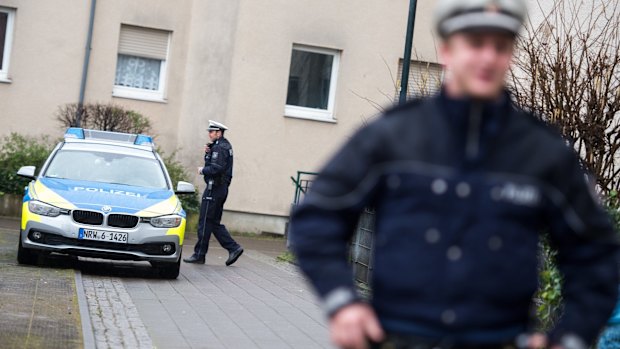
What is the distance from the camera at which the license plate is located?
14.5 meters

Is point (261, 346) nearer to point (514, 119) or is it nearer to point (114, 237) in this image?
point (114, 237)

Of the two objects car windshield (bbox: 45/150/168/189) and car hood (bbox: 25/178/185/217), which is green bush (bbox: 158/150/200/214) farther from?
car hood (bbox: 25/178/185/217)

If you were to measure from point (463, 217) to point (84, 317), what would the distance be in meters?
7.82

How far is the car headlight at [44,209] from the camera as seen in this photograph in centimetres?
1462

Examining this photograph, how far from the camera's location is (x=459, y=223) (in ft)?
11.4

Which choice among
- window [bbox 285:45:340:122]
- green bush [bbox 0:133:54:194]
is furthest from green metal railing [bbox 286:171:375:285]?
window [bbox 285:45:340:122]

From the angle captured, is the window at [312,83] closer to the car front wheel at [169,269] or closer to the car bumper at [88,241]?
the car front wheel at [169,269]

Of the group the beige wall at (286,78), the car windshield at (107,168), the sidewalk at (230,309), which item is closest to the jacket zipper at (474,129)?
the sidewalk at (230,309)

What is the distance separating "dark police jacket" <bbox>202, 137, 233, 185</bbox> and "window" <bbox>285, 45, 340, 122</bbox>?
25.6ft

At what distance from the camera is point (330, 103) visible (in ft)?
85.1

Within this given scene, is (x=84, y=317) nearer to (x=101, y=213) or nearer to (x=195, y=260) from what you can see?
(x=101, y=213)

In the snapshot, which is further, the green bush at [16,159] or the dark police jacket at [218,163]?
the green bush at [16,159]

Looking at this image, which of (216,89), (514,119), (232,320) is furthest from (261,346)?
(216,89)

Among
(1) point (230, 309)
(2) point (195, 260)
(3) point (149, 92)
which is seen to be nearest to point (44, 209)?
(1) point (230, 309)
